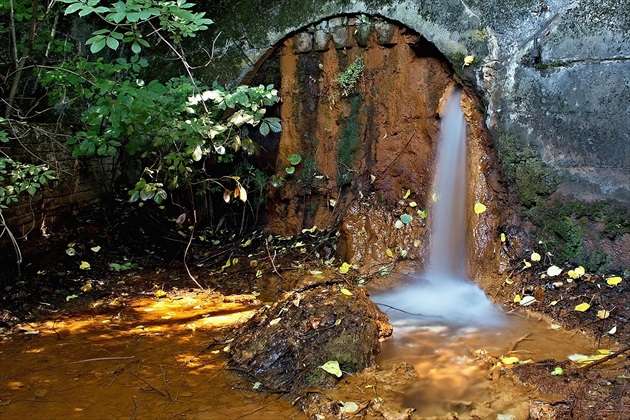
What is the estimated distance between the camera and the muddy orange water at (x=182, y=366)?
275 cm

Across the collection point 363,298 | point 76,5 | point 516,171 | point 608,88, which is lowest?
point 363,298

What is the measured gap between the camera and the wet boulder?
3.05 m

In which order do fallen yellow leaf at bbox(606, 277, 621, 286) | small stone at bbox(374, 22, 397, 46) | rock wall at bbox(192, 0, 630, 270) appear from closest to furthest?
fallen yellow leaf at bbox(606, 277, 621, 286)
rock wall at bbox(192, 0, 630, 270)
small stone at bbox(374, 22, 397, 46)

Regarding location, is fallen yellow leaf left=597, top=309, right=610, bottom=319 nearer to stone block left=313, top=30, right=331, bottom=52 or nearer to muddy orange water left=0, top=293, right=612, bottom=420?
muddy orange water left=0, top=293, right=612, bottom=420

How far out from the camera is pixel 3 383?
3.00 meters

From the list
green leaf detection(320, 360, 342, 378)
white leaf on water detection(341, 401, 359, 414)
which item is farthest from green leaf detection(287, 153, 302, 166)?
white leaf on water detection(341, 401, 359, 414)

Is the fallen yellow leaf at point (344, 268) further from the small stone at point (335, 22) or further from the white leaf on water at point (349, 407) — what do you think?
the small stone at point (335, 22)

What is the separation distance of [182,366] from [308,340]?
2.61 ft

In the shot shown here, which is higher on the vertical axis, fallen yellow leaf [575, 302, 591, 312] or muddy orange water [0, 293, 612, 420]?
fallen yellow leaf [575, 302, 591, 312]

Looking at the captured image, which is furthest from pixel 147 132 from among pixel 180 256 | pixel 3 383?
pixel 3 383

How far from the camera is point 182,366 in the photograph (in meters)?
3.21

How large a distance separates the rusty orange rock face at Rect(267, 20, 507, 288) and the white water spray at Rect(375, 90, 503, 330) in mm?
88

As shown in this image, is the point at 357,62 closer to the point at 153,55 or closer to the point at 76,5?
the point at 153,55

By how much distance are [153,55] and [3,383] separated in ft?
14.0
